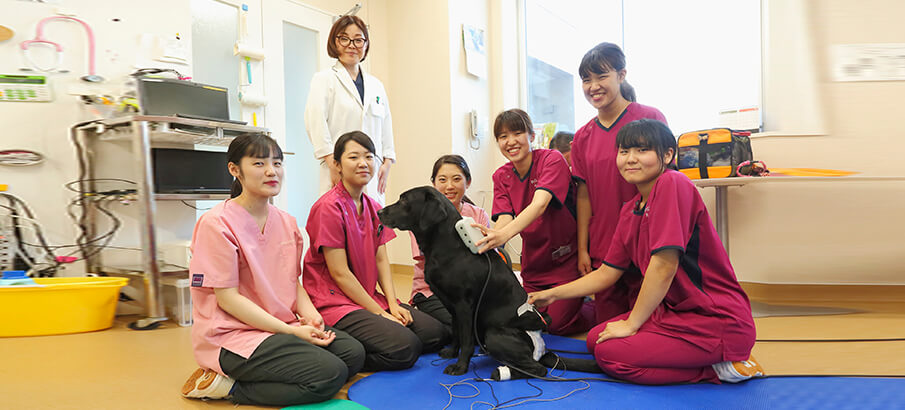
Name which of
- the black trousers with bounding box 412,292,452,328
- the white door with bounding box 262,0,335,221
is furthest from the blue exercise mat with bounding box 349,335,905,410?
the white door with bounding box 262,0,335,221

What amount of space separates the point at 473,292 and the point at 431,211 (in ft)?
1.01

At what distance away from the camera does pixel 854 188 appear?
2.85 meters

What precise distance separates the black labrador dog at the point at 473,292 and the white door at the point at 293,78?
216 centimetres

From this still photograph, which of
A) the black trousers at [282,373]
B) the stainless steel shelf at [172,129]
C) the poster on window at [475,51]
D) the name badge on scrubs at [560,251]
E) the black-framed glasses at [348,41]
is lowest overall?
the black trousers at [282,373]

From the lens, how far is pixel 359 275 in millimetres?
1978

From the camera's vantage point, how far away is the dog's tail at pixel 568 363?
1.71 m

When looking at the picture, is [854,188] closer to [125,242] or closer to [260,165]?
[260,165]

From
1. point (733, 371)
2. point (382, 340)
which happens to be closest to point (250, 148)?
point (382, 340)

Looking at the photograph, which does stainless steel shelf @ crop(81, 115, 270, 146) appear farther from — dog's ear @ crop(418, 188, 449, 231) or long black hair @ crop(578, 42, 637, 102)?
long black hair @ crop(578, 42, 637, 102)

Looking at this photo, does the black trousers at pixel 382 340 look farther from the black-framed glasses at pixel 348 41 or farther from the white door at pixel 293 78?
the white door at pixel 293 78

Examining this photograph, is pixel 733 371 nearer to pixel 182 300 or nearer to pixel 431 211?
pixel 431 211

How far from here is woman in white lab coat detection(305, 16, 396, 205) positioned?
2.61m

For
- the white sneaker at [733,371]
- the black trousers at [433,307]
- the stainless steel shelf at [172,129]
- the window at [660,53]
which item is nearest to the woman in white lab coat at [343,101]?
the stainless steel shelf at [172,129]

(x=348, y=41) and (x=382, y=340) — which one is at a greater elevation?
(x=348, y=41)
